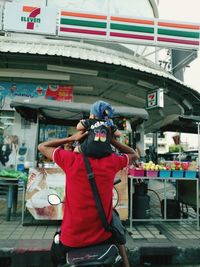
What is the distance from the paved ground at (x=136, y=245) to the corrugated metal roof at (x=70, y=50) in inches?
218

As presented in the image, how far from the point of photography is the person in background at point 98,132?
1.78 meters

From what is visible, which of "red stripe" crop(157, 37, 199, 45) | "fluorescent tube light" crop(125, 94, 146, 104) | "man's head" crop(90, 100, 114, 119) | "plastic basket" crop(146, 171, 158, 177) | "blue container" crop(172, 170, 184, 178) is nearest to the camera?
"man's head" crop(90, 100, 114, 119)

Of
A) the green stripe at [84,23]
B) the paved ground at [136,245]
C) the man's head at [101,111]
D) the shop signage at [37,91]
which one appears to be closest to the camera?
the man's head at [101,111]

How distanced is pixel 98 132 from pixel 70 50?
823cm

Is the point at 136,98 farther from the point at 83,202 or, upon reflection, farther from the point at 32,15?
the point at 83,202

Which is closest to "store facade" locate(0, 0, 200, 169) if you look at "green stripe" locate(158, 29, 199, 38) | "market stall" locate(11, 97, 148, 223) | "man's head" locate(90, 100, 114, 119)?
"green stripe" locate(158, 29, 199, 38)

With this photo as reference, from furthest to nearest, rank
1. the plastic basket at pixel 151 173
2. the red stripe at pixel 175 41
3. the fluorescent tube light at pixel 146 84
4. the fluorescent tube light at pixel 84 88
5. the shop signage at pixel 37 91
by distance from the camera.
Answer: the fluorescent tube light at pixel 84 88
the fluorescent tube light at pixel 146 84
the shop signage at pixel 37 91
the red stripe at pixel 175 41
the plastic basket at pixel 151 173

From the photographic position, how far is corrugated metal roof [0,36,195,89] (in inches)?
335

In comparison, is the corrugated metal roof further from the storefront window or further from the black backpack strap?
the black backpack strap

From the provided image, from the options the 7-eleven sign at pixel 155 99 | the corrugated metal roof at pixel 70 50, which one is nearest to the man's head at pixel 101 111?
the corrugated metal roof at pixel 70 50

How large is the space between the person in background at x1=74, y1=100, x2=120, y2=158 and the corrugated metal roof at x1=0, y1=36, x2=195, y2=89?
6898mm

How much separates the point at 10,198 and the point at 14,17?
265 inches

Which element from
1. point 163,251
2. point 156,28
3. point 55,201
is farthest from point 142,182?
point 156,28

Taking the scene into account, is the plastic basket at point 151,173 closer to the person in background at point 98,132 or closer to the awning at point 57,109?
the awning at point 57,109
